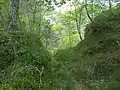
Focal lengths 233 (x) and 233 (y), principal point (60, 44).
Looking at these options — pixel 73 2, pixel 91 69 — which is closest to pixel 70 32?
pixel 73 2

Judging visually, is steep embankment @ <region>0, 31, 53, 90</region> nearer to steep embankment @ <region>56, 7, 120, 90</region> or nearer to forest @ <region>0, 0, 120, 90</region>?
forest @ <region>0, 0, 120, 90</region>

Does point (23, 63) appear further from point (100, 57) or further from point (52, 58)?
point (100, 57)

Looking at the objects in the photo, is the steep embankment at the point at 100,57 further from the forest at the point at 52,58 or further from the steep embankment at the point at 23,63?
the steep embankment at the point at 23,63

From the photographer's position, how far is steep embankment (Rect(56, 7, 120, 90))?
9.85 metres

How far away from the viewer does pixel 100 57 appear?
12586mm

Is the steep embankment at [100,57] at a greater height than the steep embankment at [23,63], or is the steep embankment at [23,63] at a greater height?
the steep embankment at [23,63]

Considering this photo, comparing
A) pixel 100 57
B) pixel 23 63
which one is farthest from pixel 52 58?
pixel 100 57

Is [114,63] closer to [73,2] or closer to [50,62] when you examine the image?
[50,62]

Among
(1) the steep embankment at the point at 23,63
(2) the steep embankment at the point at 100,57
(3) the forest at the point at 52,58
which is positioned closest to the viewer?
(1) the steep embankment at the point at 23,63

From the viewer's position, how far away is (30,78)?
6.36 m

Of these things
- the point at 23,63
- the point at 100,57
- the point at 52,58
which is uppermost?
the point at 23,63

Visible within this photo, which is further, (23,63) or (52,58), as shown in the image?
(52,58)

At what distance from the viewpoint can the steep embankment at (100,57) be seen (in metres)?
9.85

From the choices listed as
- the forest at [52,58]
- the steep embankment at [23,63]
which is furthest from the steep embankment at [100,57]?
the steep embankment at [23,63]
